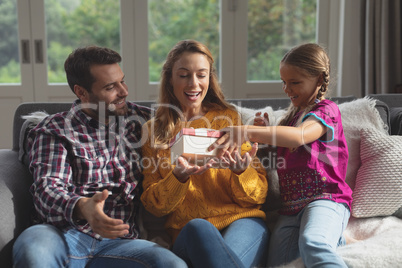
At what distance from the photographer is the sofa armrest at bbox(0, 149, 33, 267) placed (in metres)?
1.44

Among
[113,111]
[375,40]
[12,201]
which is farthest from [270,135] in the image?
[375,40]

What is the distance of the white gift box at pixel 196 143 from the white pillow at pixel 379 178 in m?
0.65

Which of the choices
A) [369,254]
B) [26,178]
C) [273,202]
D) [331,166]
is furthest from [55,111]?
[369,254]

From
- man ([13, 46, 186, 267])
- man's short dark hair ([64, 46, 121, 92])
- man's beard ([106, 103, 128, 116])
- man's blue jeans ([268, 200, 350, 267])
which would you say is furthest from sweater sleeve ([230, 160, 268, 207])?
man's short dark hair ([64, 46, 121, 92])

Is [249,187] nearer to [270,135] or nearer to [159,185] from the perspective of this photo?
[270,135]

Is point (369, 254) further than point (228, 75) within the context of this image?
No

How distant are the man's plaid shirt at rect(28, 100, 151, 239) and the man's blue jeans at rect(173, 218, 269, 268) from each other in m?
0.29

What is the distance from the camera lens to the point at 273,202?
1.87 meters

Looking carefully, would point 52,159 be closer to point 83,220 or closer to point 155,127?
point 83,220

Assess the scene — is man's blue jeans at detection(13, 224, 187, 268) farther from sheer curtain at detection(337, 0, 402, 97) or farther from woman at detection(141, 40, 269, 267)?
sheer curtain at detection(337, 0, 402, 97)

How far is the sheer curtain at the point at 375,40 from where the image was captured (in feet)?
11.8

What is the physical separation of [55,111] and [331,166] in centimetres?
116

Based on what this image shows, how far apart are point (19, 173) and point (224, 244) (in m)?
0.84

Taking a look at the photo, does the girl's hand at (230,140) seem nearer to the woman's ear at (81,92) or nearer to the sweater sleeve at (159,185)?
the sweater sleeve at (159,185)
